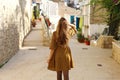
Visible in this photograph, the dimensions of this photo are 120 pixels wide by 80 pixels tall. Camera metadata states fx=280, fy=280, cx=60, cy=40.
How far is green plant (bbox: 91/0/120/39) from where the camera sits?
13.7m

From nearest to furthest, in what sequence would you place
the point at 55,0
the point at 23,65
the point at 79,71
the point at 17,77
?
the point at 17,77 < the point at 79,71 < the point at 23,65 < the point at 55,0

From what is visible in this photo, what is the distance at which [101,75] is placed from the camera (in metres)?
8.45

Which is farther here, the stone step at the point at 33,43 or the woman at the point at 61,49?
the stone step at the point at 33,43

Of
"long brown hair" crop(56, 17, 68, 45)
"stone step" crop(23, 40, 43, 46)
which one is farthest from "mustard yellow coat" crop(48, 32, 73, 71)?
"stone step" crop(23, 40, 43, 46)

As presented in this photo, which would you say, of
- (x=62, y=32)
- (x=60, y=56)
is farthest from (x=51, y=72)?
(x=62, y=32)

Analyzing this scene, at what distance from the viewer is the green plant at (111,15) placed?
13.7 meters

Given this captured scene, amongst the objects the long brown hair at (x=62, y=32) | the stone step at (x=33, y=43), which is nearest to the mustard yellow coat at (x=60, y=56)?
the long brown hair at (x=62, y=32)

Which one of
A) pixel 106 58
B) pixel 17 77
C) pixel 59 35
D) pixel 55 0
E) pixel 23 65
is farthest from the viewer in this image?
pixel 55 0

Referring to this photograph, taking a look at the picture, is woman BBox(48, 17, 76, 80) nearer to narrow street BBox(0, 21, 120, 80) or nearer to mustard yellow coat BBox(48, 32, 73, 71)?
mustard yellow coat BBox(48, 32, 73, 71)

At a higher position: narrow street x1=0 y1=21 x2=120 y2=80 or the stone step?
the stone step

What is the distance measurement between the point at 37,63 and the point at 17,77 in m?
2.42

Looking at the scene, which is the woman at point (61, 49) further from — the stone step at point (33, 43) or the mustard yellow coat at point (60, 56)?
the stone step at point (33, 43)

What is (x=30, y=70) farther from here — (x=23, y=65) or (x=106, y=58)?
(x=106, y=58)

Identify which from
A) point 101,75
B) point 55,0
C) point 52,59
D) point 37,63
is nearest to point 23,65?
point 37,63
